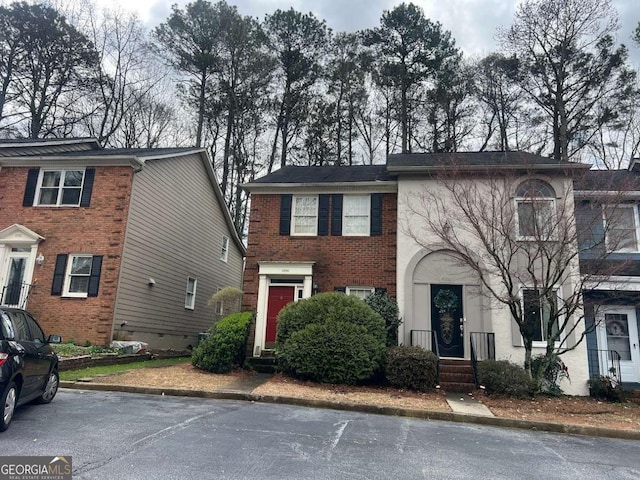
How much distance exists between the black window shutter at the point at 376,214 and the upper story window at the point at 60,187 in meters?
9.54

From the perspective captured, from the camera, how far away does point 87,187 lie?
14664mm

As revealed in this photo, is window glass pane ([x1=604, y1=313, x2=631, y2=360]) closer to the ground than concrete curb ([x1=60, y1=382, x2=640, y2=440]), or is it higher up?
higher up

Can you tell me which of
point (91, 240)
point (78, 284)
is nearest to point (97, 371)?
point (78, 284)

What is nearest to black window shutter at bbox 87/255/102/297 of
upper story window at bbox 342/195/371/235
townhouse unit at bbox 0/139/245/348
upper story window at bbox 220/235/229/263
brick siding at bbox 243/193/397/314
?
townhouse unit at bbox 0/139/245/348

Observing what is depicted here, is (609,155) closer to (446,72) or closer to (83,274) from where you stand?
(446,72)

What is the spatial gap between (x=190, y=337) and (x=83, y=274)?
623 centimetres

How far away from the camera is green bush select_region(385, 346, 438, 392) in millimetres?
10500

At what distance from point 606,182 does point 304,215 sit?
877cm

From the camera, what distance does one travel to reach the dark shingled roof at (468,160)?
13375 mm

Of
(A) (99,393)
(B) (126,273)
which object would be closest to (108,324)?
(B) (126,273)

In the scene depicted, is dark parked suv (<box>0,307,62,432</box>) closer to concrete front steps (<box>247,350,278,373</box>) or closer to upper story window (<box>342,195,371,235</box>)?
concrete front steps (<box>247,350,278,373</box>)

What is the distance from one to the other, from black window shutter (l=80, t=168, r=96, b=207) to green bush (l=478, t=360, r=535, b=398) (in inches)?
505

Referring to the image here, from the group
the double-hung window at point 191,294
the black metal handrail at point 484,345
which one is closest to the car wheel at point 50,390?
the black metal handrail at point 484,345

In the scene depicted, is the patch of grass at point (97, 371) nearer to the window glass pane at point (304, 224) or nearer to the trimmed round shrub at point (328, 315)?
the trimmed round shrub at point (328, 315)
